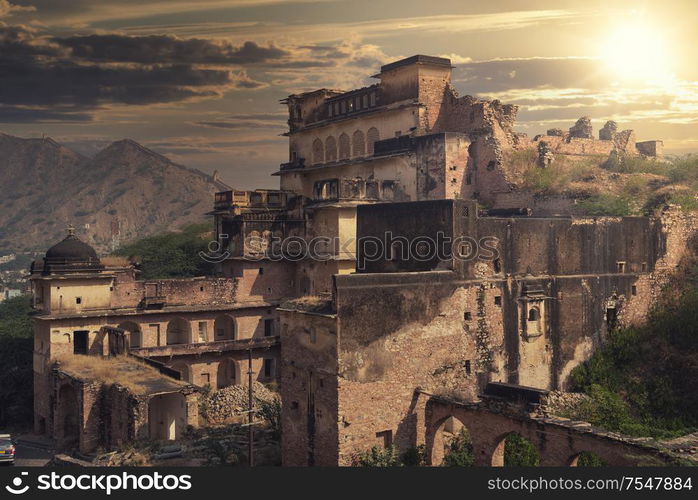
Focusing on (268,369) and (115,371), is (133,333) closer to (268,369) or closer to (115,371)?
(115,371)

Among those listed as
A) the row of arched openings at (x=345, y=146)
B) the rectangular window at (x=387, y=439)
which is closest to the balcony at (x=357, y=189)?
the row of arched openings at (x=345, y=146)

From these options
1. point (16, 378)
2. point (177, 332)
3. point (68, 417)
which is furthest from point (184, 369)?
point (16, 378)

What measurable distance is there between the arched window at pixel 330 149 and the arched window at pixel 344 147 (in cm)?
50

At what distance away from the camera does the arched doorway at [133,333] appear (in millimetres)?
30630

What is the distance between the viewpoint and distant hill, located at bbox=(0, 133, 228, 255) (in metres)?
100

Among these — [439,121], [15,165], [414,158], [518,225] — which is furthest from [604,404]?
[15,165]

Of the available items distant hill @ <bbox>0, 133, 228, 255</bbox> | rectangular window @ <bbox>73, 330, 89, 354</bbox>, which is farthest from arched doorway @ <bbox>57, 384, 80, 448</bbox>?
distant hill @ <bbox>0, 133, 228, 255</bbox>

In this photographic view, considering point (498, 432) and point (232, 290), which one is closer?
point (498, 432)

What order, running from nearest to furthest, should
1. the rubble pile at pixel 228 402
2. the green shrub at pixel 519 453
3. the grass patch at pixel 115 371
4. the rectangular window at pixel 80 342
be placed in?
the green shrub at pixel 519 453, the grass patch at pixel 115 371, the rubble pile at pixel 228 402, the rectangular window at pixel 80 342

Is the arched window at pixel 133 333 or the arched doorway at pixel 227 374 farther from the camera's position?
the arched doorway at pixel 227 374

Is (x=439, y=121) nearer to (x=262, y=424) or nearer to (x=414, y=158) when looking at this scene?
(x=414, y=158)

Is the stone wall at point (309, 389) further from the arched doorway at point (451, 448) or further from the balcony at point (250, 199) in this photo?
the balcony at point (250, 199)

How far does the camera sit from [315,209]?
3275 cm

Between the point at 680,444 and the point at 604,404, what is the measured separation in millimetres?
6800
